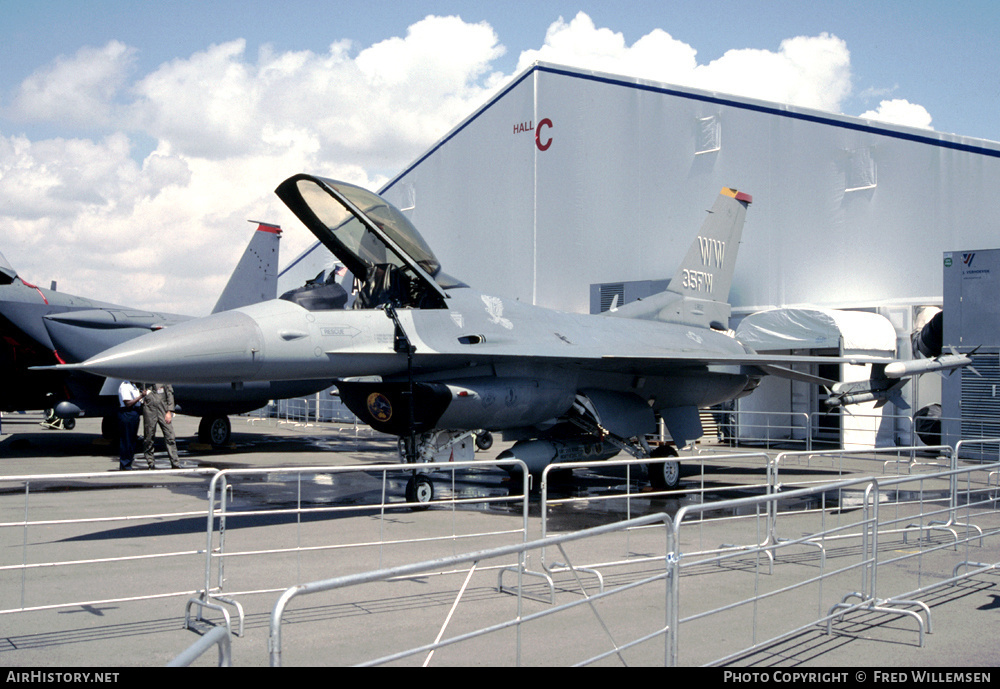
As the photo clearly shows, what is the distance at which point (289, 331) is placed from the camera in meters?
8.89

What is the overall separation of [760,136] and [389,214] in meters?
12.9

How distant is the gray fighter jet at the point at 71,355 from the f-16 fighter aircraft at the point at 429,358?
18.2ft

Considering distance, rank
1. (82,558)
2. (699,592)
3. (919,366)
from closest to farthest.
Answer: (699,592) < (82,558) < (919,366)

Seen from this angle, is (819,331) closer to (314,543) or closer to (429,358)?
(429,358)

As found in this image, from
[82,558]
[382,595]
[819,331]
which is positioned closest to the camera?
[382,595]

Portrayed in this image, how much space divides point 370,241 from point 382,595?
4.94 metres

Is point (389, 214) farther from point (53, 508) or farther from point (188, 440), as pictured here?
point (188, 440)

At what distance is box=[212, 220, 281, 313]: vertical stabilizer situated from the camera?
1961cm

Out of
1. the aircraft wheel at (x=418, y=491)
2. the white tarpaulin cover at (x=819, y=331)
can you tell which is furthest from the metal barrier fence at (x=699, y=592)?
the white tarpaulin cover at (x=819, y=331)

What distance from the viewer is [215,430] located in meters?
18.0

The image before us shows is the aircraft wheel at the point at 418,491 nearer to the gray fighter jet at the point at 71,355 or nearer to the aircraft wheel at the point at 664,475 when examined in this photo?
the aircraft wheel at the point at 664,475

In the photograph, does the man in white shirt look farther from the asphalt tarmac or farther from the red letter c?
the red letter c

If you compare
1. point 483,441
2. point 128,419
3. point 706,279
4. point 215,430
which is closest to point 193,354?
point 128,419

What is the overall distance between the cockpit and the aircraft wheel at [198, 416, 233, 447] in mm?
9233
